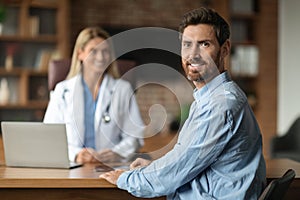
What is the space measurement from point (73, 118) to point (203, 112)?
1224 millimetres

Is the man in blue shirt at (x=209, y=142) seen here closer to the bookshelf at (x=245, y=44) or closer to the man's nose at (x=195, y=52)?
the man's nose at (x=195, y=52)

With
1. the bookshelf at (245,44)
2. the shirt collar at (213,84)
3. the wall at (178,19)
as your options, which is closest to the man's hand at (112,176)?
the shirt collar at (213,84)

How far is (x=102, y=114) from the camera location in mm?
3031

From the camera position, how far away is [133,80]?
3.46 metres

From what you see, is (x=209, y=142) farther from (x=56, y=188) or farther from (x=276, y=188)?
(x=56, y=188)

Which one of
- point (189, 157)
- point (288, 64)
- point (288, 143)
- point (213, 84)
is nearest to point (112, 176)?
point (189, 157)

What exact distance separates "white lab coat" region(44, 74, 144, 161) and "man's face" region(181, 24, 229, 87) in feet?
3.23

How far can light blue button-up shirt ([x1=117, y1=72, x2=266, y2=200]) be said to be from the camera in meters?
1.87

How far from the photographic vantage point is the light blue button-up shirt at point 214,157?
1865mm

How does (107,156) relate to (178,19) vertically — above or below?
below

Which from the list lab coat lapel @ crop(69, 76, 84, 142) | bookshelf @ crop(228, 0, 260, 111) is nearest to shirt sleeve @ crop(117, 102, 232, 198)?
lab coat lapel @ crop(69, 76, 84, 142)

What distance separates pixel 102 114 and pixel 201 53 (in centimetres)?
119

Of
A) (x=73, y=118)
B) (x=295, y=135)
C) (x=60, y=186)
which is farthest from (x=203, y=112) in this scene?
(x=295, y=135)

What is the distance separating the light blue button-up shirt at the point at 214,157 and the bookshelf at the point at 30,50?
400 cm
